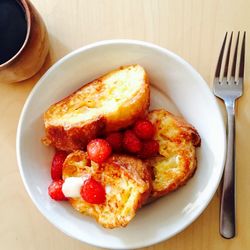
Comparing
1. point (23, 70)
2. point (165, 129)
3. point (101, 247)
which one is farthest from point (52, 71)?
point (101, 247)

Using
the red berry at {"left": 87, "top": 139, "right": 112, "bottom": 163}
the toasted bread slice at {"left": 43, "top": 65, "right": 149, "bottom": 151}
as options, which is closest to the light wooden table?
the toasted bread slice at {"left": 43, "top": 65, "right": 149, "bottom": 151}

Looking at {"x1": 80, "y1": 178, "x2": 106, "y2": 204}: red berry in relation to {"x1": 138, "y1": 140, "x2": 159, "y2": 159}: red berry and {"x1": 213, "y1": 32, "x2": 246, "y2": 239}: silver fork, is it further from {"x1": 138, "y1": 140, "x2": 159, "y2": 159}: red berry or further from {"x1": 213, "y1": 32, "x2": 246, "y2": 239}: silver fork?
{"x1": 213, "y1": 32, "x2": 246, "y2": 239}: silver fork

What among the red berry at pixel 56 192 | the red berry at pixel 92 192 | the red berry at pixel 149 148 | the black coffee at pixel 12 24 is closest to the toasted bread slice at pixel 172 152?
the red berry at pixel 149 148

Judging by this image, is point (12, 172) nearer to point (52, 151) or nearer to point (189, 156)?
point (52, 151)

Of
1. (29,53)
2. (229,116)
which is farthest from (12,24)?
(229,116)

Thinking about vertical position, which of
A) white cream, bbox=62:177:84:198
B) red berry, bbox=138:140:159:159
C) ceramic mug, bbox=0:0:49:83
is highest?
ceramic mug, bbox=0:0:49:83
